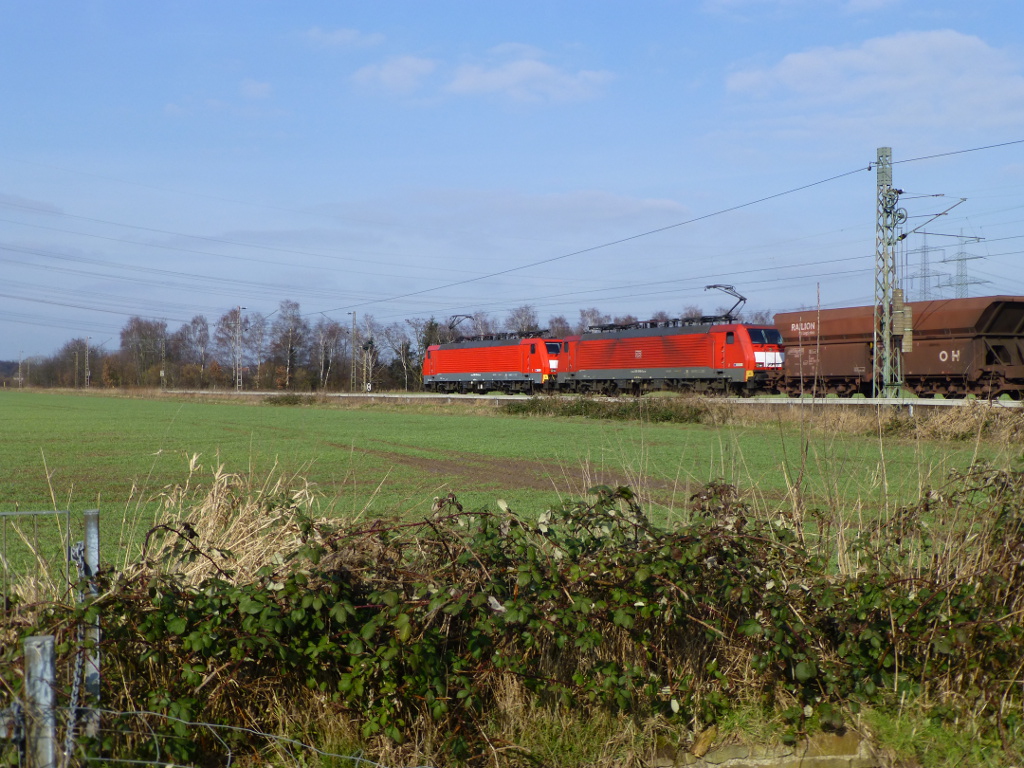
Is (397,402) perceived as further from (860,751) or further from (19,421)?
(860,751)

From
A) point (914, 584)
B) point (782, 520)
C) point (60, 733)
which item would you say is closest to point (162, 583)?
point (60, 733)

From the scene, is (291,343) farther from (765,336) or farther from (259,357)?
(765,336)

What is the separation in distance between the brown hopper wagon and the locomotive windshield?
10.6ft

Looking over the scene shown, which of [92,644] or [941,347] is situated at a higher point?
[941,347]

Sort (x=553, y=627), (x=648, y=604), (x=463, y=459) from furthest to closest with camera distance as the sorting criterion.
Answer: (x=463, y=459), (x=648, y=604), (x=553, y=627)

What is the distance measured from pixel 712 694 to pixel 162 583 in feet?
8.50

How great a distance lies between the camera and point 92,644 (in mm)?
3398

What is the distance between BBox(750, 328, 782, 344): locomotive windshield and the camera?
3619 centimetres

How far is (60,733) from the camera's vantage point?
3.37 m

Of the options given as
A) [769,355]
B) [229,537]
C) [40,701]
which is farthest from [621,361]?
[40,701]

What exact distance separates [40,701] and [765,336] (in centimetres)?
3568

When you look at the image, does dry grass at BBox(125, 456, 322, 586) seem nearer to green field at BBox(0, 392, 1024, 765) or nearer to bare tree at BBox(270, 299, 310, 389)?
green field at BBox(0, 392, 1024, 765)

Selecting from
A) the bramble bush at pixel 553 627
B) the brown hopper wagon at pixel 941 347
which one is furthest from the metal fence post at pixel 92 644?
the brown hopper wagon at pixel 941 347

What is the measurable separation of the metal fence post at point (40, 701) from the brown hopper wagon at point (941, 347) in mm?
25073
